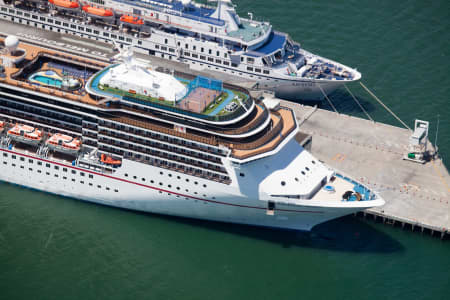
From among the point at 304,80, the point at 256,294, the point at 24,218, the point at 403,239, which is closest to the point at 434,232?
the point at 403,239

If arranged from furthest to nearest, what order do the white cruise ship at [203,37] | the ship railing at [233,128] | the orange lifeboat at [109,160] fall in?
1. the white cruise ship at [203,37]
2. the orange lifeboat at [109,160]
3. the ship railing at [233,128]

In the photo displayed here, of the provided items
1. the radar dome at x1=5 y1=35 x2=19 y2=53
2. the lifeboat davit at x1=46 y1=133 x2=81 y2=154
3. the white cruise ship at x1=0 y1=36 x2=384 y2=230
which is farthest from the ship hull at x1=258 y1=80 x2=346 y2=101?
the radar dome at x1=5 y1=35 x2=19 y2=53

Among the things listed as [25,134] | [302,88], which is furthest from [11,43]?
[302,88]

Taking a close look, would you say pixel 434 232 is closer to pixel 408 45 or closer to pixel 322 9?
pixel 408 45

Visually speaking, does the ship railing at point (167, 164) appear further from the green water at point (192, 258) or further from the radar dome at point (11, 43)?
the radar dome at point (11, 43)

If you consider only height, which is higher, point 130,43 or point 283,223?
point 130,43

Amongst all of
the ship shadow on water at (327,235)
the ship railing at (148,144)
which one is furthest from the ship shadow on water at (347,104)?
the ship railing at (148,144)

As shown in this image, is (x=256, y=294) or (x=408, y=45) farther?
(x=408, y=45)
